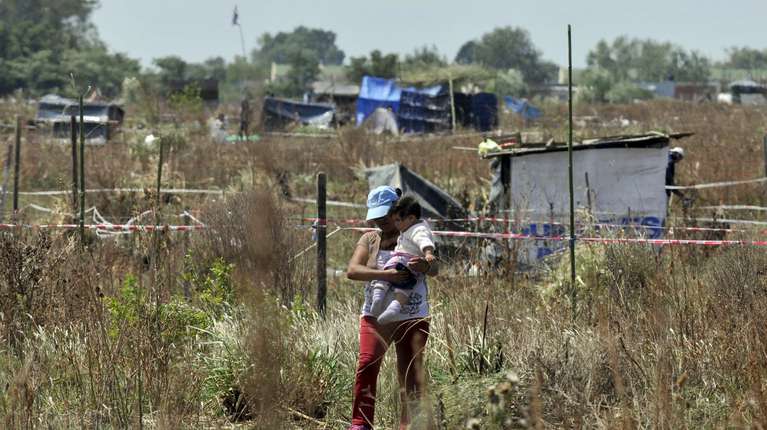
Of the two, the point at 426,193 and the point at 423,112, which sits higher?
the point at 423,112

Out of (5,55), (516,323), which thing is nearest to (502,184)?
Answer: (516,323)

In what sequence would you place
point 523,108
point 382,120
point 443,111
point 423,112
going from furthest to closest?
1. point 523,108
2. point 382,120
3. point 423,112
4. point 443,111

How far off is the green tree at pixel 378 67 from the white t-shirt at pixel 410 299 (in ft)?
185

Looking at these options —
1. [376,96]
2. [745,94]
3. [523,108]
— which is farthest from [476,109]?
[745,94]

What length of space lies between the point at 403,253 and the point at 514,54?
143692 mm

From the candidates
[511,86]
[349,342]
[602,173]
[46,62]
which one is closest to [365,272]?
[349,342]

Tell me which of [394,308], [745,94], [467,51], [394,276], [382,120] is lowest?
[394,308]

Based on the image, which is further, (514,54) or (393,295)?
(514,54)

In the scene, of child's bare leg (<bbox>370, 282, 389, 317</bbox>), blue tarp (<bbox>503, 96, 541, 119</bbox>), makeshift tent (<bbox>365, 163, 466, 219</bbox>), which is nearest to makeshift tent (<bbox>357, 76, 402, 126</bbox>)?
blue tarp (<bbox>503, 96, 541, 119</bbox>)

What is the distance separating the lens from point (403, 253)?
18.2 ft

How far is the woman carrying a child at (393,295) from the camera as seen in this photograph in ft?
17.9

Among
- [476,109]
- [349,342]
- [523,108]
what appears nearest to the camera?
[349,342]

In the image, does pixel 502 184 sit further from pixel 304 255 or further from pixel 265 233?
pixel 265 233

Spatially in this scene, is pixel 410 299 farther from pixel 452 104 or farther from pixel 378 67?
pixel 378 67
